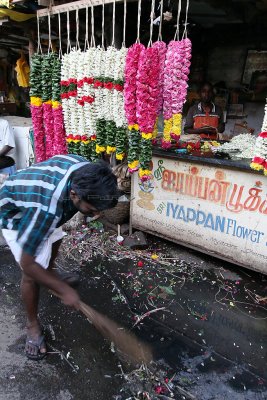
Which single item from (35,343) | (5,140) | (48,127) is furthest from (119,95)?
(35,343)

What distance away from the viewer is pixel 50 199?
199cm

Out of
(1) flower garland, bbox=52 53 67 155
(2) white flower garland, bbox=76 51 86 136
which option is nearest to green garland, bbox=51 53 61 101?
(1) flower garland, bbox=52 53 67 155

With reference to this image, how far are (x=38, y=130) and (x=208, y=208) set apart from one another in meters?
2.78

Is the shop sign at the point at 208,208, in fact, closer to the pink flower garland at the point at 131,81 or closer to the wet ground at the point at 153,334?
the wet ground at the point at 153,334

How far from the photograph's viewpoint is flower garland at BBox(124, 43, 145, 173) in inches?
134

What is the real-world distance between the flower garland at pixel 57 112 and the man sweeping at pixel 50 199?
2347 millimetres

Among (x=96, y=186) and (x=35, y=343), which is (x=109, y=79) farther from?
(x=35, y=343)

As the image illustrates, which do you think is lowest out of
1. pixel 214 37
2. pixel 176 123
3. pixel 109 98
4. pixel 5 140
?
pixel 5 140

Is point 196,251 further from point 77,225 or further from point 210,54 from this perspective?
point 210,54

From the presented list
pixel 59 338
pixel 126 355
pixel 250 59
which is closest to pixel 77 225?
pixel 59 338

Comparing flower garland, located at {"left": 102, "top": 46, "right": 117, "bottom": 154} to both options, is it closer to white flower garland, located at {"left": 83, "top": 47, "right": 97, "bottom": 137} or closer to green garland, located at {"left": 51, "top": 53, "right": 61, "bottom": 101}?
white flower garland, located at {"left": 83, "top": 47, "right": 97, "bottom": 137}

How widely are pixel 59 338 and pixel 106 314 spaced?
50 cm

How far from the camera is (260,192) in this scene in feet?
10.8

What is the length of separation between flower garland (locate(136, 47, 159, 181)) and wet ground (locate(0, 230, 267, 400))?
141cm
